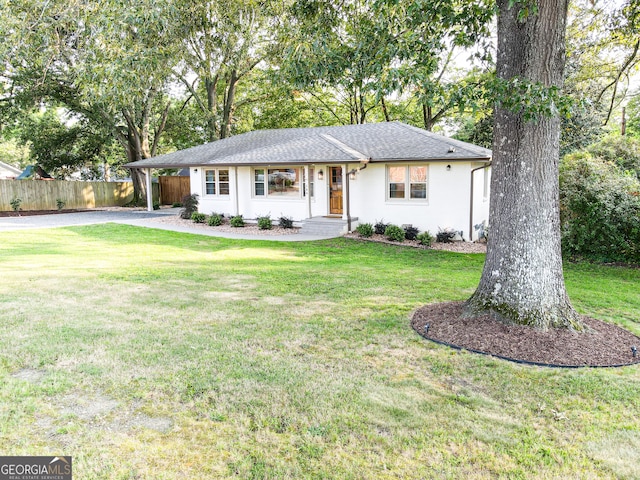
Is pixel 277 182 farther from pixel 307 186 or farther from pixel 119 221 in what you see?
pixel 119 221

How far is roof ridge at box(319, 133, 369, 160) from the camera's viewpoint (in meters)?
15.6

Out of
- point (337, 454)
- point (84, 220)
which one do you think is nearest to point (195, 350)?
point (337, 454)

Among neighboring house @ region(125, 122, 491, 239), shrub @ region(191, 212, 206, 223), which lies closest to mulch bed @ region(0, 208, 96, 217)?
neighboring house @ region(125, 122, 491, 239)

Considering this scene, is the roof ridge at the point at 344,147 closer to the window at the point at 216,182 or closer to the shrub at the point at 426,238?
the shrub at the point at 426,238

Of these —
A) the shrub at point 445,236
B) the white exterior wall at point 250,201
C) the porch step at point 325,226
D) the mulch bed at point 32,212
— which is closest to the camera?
the shrub at point 445,236

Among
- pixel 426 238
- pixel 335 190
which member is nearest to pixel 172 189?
pixel 335 190

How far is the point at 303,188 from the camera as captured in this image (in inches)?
706

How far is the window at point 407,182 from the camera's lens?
50.2 ft

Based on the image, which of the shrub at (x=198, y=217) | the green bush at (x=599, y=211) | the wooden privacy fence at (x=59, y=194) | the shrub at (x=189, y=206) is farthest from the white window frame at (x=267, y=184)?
the wooden privacy fence at (x=59, y=194)

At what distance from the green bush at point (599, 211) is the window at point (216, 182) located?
13413 mm

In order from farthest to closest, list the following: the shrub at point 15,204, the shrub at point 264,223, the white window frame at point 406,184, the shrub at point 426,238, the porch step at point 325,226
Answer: the shrub at point 15,204 < the shrub at point 264,223 < the porch step at point 325,226 < the white window frame at point 406,184 < the shrub at point 426,238

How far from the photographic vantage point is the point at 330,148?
17062mm

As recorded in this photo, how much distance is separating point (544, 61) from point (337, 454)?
4747mm

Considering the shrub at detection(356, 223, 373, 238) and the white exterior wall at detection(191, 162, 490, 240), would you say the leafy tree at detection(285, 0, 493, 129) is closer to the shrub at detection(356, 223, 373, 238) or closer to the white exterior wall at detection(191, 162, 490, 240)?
the white exterior wall at detection(191, 162, 490, 240)
